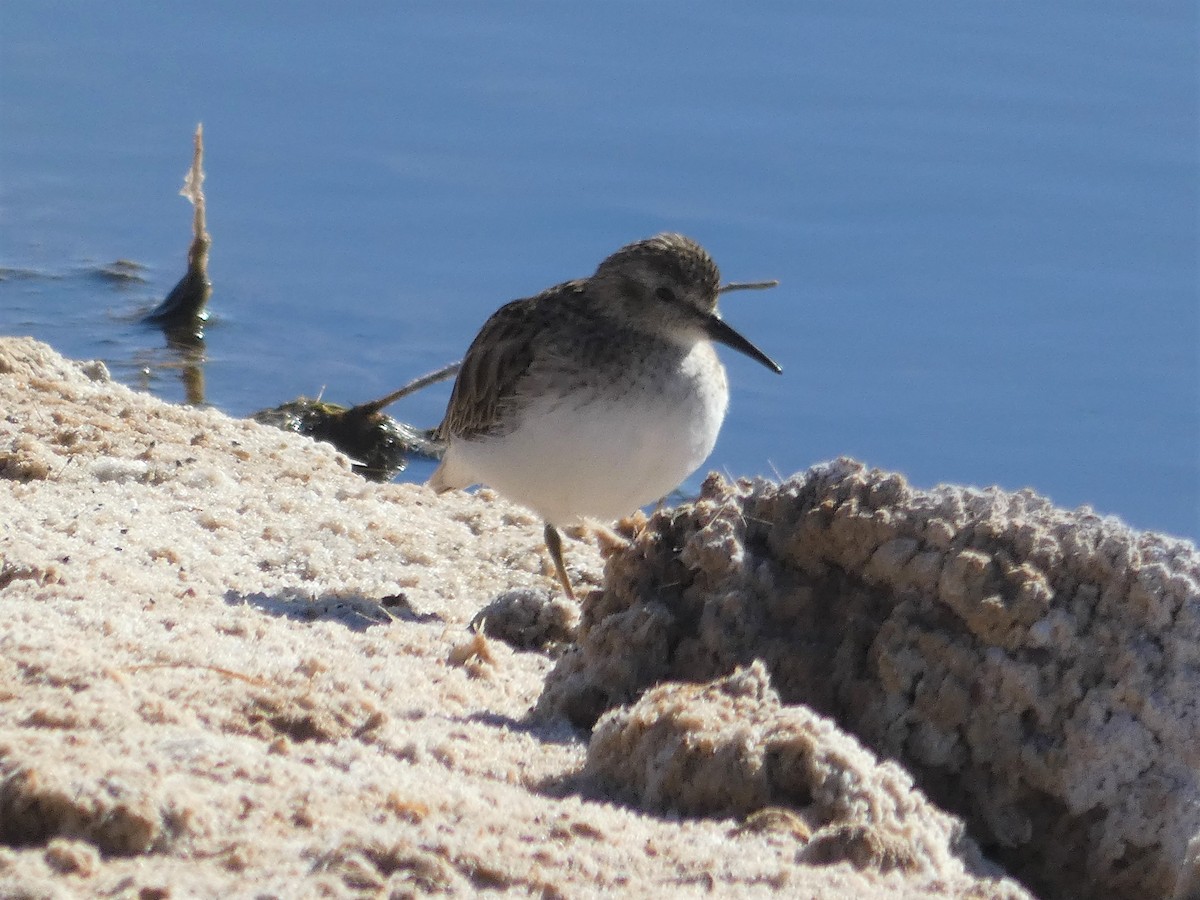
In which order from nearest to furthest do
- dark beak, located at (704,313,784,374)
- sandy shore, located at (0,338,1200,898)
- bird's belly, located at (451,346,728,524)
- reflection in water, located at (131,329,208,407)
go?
sandy shore, located at (0,338,1200,898)
bird's belly, located at (451,346,728,524)
dark beak, located at (704,313,784,374)
reflection in water, located at (131,329,208,407)

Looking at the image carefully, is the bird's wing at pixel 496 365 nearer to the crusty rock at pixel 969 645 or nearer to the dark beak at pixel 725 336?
the dark beak at pixel 725 336

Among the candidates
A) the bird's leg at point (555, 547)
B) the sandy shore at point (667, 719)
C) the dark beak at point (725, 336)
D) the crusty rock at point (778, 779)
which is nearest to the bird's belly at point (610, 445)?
the bird's leg at point (555, 547)

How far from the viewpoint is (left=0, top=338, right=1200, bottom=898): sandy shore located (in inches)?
102

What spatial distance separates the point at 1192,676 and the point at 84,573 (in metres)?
2.51

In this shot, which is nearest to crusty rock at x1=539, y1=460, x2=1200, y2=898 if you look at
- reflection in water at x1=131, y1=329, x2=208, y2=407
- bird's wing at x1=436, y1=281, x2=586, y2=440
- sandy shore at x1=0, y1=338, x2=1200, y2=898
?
sandy shore at x1=0, y1=338, x2=1200, y2=898

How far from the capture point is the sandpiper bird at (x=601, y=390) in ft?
17.8

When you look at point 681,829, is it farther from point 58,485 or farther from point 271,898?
point 58,485

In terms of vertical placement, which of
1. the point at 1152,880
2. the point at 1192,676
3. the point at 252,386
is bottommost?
the point at 252,386

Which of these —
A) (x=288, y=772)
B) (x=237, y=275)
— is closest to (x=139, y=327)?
(x=237, y=275)

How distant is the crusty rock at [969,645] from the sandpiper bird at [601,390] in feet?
5.10

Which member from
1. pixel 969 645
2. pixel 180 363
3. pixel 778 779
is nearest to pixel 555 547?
pixel 969 645

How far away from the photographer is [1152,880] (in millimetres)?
3309

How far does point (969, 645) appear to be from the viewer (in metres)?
3.46

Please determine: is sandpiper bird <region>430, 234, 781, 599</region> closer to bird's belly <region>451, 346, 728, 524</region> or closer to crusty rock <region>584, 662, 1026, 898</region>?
bird's belly <region>451, 346, 728, 524</region>
